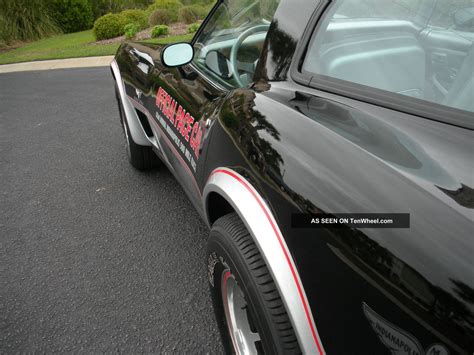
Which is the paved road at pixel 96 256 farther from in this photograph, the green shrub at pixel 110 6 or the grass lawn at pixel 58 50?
the green shrub at pixel 110 6

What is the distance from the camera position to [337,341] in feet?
3.13

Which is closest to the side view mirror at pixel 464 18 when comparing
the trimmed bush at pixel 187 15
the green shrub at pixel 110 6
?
the trimmed bush at pixel 187 15

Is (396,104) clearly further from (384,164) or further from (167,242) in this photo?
(167,242)

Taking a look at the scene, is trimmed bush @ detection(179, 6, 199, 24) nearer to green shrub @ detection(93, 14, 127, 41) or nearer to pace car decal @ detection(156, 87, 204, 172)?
green shrub @ detection(93, 14, 127, 41)

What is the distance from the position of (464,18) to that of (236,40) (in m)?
1.11

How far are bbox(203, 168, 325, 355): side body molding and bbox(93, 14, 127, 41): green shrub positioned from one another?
12.1 metres

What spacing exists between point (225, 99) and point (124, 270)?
133cm

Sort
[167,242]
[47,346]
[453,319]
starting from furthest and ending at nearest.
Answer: [167,242] < [47,346] < [453,319]

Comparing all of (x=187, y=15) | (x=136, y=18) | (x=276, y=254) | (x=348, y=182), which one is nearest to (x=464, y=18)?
(x=348, y=182)

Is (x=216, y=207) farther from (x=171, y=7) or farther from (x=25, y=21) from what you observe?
(x=25, y=21)

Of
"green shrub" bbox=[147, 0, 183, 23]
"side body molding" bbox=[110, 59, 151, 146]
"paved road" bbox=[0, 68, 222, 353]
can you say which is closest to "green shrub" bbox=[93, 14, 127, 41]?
"green shrub" bbox=[147, 0, 183, 23]

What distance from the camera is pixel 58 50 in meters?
11.8

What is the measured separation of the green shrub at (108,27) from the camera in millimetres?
11906

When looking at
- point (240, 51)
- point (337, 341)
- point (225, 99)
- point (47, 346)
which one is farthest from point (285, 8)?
point (47, 346)
